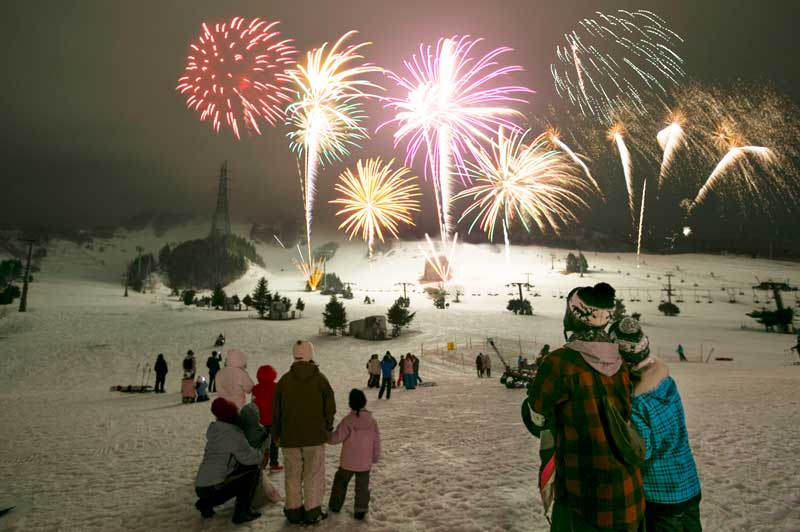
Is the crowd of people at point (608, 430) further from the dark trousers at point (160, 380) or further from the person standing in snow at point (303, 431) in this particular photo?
the dark trousers at point (160, 380)

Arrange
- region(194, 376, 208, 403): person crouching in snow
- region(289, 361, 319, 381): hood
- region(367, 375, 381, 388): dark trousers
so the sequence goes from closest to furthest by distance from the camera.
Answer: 1. region(289, 361, 319, 381): hood
2. region(194, 376, 208, 403): person crouching in snow
3. region(367, 375, 381, 388): dark trousers

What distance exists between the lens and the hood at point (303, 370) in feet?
17.0

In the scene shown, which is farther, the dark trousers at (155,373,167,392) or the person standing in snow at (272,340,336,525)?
the dark trousers at (155,373,167,392)

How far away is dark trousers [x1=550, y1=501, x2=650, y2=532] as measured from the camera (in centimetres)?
266

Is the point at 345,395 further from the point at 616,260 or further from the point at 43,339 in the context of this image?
the point at 616,260

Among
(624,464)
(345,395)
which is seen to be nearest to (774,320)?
(345,395)

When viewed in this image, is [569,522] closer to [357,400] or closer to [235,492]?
[357,400]

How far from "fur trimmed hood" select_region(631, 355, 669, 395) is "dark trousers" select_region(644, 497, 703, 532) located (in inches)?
34.5

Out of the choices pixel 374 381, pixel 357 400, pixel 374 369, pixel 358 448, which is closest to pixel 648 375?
pixel 357 400

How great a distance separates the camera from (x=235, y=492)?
545 cm

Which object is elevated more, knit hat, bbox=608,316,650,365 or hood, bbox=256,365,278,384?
knit hat, bbox=608,316,650,365

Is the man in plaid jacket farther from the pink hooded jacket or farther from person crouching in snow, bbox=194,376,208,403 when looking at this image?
person crouching in snow, bbox=194,376,208,403

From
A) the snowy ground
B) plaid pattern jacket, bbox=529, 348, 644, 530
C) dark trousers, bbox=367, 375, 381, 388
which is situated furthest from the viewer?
dark trousers, bbox=367, 375, 381, 388

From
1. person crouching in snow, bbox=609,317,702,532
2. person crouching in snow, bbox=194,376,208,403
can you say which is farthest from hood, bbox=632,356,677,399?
person crouching in snow, bbox=194,376,208,403
